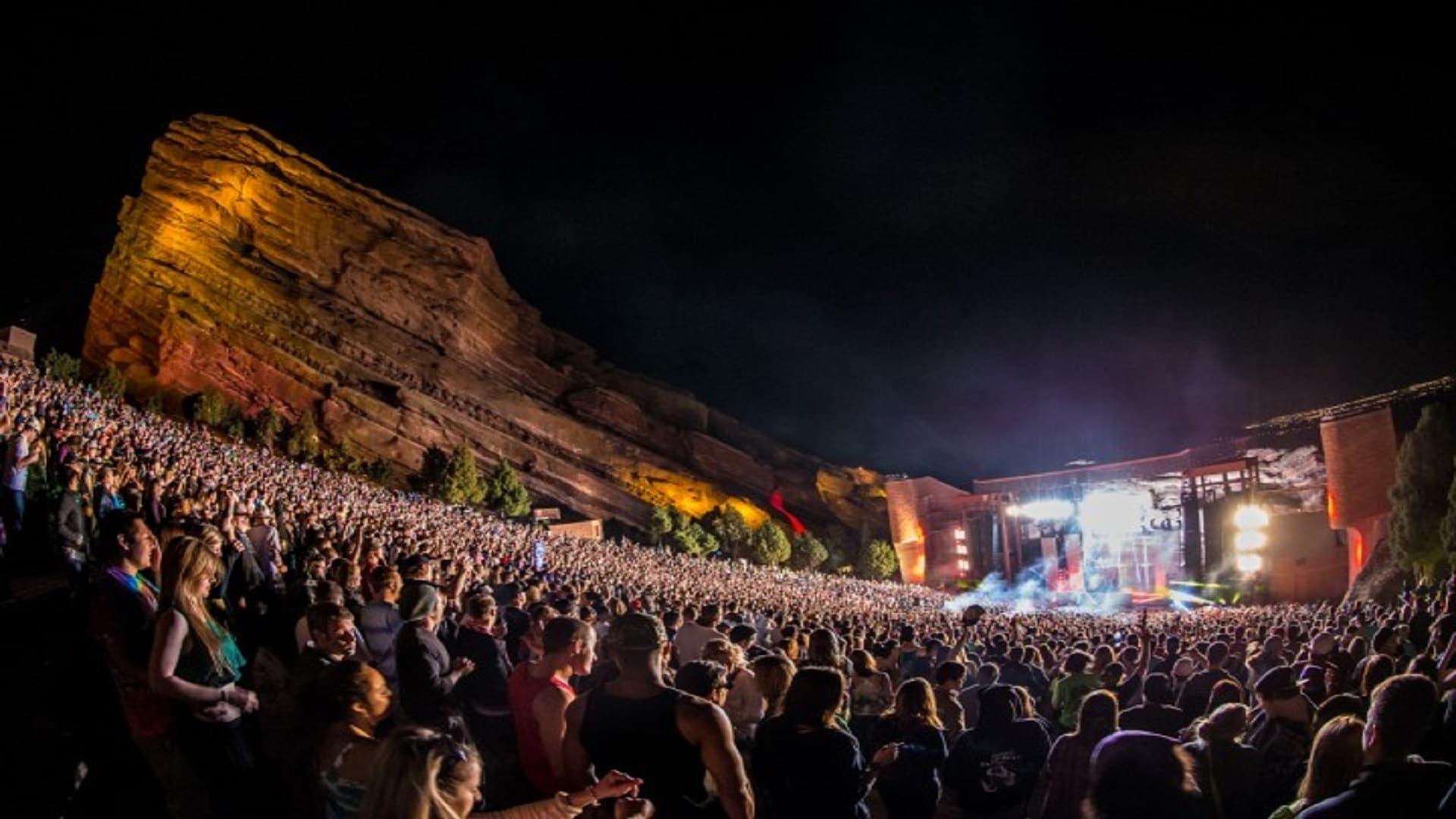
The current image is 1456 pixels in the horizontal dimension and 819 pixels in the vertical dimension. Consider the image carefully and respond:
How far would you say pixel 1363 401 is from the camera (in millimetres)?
51938

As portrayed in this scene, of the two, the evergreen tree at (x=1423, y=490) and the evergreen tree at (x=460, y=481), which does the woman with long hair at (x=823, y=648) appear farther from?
the evergreen tree at (x=460, y=481)

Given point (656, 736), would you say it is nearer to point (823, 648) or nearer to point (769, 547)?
point (823, 648)

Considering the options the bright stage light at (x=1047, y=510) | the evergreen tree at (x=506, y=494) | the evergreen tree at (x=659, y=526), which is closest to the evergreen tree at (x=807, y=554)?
the evergreen tree at (x=659, y=526)

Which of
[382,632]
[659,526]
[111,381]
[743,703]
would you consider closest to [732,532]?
[659,526]

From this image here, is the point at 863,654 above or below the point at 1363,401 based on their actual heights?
below

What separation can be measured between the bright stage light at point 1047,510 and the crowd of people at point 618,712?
55.9m

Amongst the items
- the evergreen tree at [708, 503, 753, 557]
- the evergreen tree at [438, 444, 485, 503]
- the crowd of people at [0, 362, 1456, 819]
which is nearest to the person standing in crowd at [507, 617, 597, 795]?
the crowd of people at [0, 362, 1456, 819]

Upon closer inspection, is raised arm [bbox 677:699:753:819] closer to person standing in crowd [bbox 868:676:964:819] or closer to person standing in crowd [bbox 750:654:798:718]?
person standing in crowd [bbox 750:654:798:718]

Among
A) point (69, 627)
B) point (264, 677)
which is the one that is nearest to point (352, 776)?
point (264, 677)

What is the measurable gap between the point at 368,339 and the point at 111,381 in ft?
58.7

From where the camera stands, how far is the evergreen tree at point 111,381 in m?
57.5

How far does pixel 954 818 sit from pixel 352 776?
5.19 meters

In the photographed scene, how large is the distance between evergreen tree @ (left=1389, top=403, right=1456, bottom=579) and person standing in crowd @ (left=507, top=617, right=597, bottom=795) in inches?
1496

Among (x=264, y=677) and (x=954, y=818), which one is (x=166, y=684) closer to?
(x=264, y=677)
